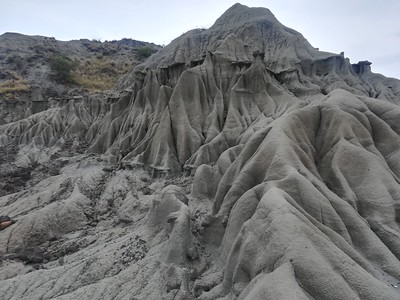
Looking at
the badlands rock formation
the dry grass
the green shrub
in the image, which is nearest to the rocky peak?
the badlands rock formation

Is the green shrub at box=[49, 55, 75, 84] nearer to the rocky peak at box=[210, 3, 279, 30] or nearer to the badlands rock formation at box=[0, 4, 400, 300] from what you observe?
the rocky peak at box=[210, 3, 279, 30]

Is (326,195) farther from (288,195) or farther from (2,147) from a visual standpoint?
(2,147)

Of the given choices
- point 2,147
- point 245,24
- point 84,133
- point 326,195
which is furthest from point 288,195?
point 245,24

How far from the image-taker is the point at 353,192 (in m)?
10.5

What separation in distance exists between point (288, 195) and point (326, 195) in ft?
Result: 5.63

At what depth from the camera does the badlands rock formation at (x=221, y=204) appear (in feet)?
23.9

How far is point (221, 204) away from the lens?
473 inches

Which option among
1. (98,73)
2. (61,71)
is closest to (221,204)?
(61,71)

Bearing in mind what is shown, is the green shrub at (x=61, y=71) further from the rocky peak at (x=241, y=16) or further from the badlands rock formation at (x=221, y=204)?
the badlands rock formation at (x=221, y=204)

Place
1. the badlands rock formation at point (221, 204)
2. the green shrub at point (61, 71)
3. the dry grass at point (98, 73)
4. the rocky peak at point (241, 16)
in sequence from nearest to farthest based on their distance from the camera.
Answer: the badlands rock formation at point (221, 204), the rocky peak at point (241, 16), the green shrub at point (61, 71), the dry grass at point (98, 73)

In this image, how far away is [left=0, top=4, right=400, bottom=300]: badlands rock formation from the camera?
7277 mm

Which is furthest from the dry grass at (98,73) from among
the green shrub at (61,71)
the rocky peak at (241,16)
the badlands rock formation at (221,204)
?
the badlands rock formation at (221,204)

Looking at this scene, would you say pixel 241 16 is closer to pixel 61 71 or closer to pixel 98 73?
pixel 98 73

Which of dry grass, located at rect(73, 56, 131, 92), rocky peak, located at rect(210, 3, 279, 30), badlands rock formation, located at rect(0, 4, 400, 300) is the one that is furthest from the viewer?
dry grass, located at rect(73, 56, 131, 92)
